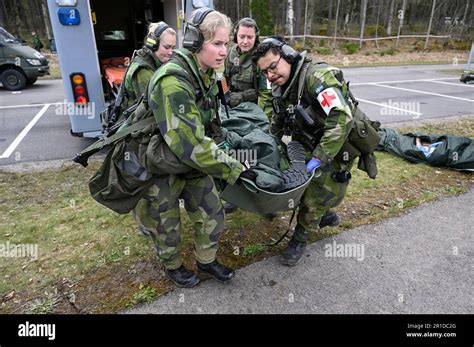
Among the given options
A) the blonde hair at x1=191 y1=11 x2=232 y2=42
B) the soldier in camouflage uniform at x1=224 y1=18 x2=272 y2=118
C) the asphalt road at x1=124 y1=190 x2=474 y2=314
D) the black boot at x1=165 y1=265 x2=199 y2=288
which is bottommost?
the asphalt road at x1=124 y1=190 x2=474 y2=314

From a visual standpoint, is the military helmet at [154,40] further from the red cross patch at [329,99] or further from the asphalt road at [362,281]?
the asphalt road at [362,281]

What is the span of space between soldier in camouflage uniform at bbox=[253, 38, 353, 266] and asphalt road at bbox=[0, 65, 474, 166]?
160 inches

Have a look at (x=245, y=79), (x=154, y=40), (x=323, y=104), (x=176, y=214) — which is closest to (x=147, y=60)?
(x=154, y=40)

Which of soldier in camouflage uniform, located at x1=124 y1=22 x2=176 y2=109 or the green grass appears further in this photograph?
soldier in camouflage uniform, located at x1=124 y1=22 x2=176 y2=109

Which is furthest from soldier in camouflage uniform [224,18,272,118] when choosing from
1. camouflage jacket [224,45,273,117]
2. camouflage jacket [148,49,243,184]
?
camouflage jacket [148,49,243,184]

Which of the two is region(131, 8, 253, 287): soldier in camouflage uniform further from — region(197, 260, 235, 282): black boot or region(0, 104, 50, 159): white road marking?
region(0, 104, 50, 159): white road marking

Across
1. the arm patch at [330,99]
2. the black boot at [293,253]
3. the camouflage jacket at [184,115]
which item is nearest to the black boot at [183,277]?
the black boot at [293,253]

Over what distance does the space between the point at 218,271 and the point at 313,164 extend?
1090mm

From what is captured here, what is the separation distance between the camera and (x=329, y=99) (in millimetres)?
2291

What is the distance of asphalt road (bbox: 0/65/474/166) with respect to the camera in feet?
18.3

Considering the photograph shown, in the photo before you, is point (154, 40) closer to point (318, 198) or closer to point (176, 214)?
point (176, 214)

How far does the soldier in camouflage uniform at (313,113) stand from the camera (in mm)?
2320
